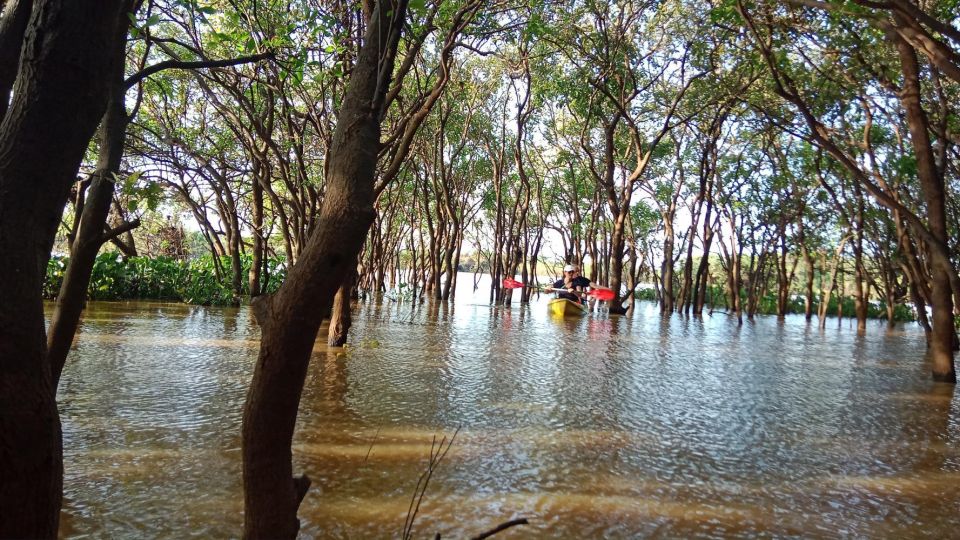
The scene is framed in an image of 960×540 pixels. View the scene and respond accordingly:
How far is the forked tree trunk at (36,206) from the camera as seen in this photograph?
149 cm

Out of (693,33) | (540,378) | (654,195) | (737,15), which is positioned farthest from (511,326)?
(654,195)

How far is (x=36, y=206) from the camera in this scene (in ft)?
5.23

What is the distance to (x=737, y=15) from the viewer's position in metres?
9.16

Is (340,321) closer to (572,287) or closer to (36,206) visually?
(36,206)

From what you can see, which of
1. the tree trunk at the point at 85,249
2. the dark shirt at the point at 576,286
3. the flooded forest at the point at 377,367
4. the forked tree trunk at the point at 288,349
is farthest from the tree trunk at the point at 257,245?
the forked tree trunk at the point at 288,349

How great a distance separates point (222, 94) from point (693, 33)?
470 inches

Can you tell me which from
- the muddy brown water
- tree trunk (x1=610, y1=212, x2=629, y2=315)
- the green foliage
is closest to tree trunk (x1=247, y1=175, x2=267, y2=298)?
the green foliage

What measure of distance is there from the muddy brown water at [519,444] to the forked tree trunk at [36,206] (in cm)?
167

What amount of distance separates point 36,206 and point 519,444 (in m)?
3.78

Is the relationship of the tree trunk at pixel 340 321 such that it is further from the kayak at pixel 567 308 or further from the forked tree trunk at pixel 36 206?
the kayak at pixel 567 308

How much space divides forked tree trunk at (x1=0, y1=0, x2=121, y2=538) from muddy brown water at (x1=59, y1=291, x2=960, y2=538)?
1671mm

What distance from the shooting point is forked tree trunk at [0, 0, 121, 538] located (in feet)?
4.88

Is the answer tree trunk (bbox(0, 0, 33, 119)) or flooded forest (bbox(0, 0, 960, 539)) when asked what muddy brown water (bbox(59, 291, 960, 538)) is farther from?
tree trunk (bbox(0, 0, 33, 119))

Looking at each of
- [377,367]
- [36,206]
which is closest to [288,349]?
[36,206]
